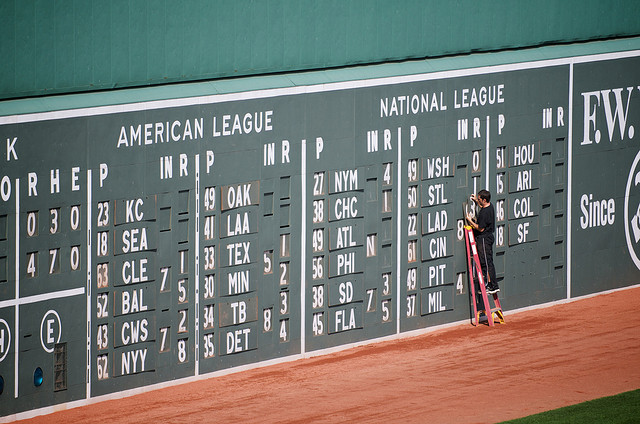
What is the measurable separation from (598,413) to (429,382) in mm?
2183

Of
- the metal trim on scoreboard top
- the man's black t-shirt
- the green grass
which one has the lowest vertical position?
the green grass

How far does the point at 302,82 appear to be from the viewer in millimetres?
15445

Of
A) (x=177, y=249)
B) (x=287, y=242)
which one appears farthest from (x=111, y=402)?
(x=287, y=242)

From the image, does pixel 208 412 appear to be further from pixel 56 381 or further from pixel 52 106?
pixel 52 106

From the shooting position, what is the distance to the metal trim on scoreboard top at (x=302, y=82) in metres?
13.1

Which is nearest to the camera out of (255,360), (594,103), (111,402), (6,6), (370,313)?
(6,6)

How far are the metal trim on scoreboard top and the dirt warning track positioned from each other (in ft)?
10.3

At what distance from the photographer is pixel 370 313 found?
640 inches

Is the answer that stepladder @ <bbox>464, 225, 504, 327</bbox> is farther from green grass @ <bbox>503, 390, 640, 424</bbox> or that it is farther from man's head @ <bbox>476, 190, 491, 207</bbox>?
green grass @ <bbox>503, 390, 640, 424</bbox>

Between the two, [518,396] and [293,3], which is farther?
[293,3]

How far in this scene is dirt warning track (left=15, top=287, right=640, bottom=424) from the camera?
13.4 metres

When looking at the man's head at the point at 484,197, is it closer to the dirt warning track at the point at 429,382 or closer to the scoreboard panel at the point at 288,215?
the scoreboard panel at the point at 288,215

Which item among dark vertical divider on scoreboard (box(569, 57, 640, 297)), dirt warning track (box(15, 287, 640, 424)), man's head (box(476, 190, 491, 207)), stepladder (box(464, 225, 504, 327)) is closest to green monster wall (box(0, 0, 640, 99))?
dark vertical divider on scoreboard (box(569, 57, 640, 297))

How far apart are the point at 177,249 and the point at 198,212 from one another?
1.62 feet
